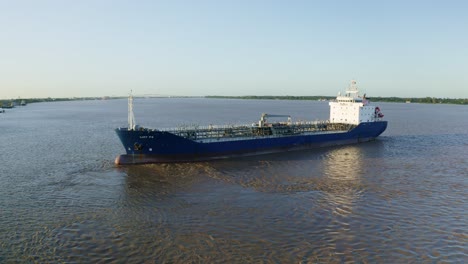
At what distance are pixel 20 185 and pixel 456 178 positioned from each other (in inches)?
1103

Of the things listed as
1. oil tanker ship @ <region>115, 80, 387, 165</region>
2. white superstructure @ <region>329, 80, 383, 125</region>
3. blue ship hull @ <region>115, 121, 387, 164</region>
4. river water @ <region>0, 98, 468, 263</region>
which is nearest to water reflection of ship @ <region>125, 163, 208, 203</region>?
river water @ <region>0, 98, 468, 263</region>

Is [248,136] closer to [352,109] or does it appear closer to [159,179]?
[159,179]

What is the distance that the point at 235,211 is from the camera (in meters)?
16.2

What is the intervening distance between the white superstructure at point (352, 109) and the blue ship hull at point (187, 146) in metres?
9.36

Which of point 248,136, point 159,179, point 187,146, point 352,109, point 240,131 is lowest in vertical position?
point 159,179

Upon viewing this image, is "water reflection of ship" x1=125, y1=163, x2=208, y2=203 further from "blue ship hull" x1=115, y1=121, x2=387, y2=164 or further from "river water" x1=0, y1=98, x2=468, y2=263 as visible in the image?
"blue ship hull" x1=115, y1=121, x2=387, y2=164

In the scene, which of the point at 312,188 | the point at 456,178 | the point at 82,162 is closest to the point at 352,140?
the point at 456,178

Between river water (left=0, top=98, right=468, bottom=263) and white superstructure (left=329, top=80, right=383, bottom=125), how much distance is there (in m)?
12.9

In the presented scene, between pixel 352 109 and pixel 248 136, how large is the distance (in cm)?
1615

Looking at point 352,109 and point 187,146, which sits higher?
point 352,109

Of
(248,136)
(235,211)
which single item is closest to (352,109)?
(248,136)

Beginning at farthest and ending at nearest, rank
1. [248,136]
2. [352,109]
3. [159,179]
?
[352,109], [248,136], [159,179]

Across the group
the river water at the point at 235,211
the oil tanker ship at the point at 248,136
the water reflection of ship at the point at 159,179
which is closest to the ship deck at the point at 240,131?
the oil tanker ship at the point at 248,136

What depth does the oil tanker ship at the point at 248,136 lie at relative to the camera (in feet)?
85.3
